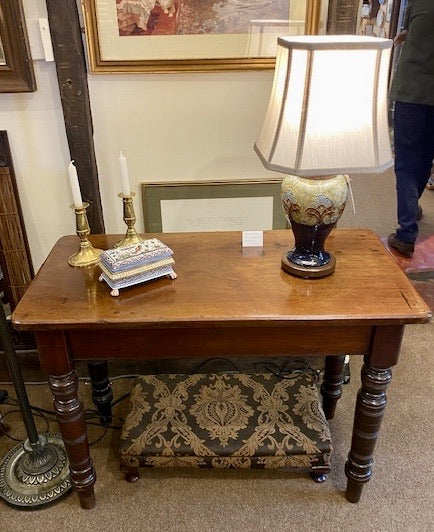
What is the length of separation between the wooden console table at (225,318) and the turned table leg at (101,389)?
0.34m

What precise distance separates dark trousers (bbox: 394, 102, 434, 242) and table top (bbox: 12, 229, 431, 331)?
4.53ft

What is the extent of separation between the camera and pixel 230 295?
1.26 meters

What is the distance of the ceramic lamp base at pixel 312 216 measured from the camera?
1.23 meters

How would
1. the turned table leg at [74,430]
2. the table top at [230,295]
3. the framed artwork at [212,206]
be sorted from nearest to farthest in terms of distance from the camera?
the table top at [230,295], the turned table leg at [74,430], the framed artwork at [212,206]

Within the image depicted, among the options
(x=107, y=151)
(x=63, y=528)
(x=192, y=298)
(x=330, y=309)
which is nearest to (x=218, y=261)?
(x=192, y=298)

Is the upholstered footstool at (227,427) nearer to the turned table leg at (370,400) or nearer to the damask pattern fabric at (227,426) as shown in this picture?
the damask pattern fabric at (227,426)

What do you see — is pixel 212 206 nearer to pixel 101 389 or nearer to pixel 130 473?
pixel 101 389

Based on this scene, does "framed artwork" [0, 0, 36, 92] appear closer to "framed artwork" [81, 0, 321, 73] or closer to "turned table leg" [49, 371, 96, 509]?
"framed artwork" [81, 0, 321, 73]

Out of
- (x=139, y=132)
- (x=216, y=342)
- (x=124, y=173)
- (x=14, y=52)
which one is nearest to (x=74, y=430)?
(x=216, y=342)

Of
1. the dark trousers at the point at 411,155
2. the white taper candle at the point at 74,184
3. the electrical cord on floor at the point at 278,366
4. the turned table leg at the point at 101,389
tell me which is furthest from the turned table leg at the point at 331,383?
the dark trousers at the point at 411,155

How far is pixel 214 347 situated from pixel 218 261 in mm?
264

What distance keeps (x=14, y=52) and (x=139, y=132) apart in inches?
17.0

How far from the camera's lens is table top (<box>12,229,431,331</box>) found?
1181 mm

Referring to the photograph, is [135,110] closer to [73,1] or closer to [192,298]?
[73,1]
